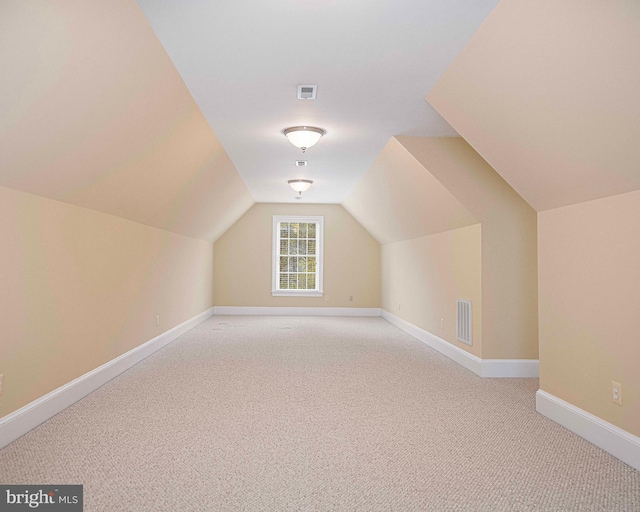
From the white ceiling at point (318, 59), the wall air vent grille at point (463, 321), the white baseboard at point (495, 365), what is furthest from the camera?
the wall air vent grille at point (463, 321)

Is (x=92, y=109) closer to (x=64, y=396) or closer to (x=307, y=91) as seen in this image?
(x=307, y=91)

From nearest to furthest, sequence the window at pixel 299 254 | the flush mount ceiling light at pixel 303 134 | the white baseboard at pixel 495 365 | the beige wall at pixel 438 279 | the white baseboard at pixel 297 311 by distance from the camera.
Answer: the flush mount ceiling light at pixel 303 134 < the white baseboard at pixel 495 365 < the beige wall at pixel 438 279 < the white baseboard at pixel 297 311 < the window at pixel 299 254

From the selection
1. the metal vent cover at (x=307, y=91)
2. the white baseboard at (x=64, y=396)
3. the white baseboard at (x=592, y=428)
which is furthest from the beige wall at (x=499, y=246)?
the white baseboard at (x=64, y=396)

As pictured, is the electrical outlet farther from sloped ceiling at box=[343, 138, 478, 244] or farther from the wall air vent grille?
sloped ceiling at box=[343, 138, 478, 244]

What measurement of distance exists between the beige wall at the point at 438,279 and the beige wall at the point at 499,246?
12 cm

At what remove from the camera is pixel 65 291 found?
12.6 ft

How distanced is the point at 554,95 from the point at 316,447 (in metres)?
2.52

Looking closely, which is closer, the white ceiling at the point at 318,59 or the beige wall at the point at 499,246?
the white ceiling at the point at 318,59

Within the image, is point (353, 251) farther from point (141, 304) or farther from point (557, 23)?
point (557, 23)

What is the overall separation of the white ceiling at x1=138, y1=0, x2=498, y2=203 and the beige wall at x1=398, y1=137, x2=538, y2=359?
41cm

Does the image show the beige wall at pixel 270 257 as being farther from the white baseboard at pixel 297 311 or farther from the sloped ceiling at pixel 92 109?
the sloped ceiling at pixel 92 109

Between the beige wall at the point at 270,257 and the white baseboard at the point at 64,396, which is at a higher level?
the beige wall at the point at 270,257

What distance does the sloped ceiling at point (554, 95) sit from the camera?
7.30 feet

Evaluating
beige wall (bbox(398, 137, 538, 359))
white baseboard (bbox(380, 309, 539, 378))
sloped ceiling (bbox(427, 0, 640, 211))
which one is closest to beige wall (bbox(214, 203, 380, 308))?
white baseboard (bbox(380, 309, 539, 378))
